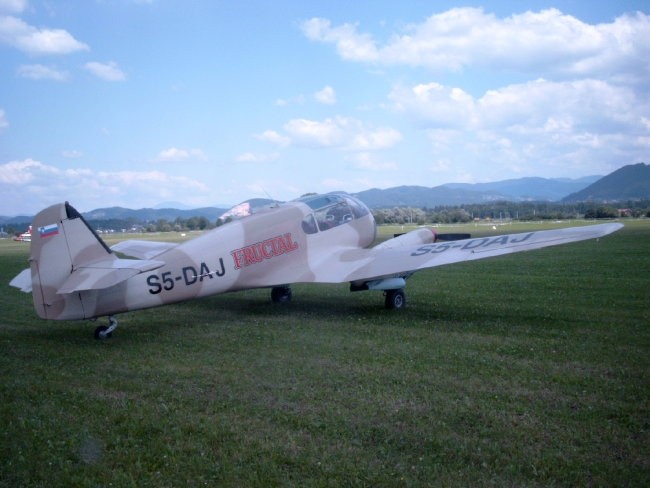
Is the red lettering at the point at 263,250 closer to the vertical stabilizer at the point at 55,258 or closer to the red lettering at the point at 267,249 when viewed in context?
the red lettering at the point at 267,249

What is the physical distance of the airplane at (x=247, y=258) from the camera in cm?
945

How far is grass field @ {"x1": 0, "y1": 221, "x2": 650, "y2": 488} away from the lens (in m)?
4.79

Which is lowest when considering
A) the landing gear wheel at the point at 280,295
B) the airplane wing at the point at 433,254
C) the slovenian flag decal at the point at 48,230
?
the landing gear wheel at the point at 280,295

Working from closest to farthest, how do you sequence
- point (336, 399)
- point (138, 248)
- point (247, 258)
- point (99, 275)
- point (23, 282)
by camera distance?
point (336, 399) < point (99, 275) < point (23, 282) < point (247, 258) < point (138, 248)

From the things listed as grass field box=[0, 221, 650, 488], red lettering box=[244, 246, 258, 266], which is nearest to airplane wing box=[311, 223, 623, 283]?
grass field box=[0, 221, 650, 488]

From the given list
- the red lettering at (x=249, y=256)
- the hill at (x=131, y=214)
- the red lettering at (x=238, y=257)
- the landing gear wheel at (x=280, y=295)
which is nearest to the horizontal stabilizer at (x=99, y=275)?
the red lettering at (x=238, y=257)

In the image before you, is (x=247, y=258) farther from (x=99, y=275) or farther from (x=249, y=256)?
(x=99, y=275)

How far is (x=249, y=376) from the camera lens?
754 centimetres

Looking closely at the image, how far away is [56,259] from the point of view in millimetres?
9477

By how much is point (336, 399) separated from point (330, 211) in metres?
8.31

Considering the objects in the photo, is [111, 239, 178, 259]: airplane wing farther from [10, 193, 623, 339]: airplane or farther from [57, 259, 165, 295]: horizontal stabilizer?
[57, 259, 165, 295]: horizontal stabilizer

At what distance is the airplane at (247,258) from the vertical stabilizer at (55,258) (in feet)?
0.05

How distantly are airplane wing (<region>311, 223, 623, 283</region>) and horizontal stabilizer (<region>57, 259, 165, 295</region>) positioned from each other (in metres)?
4.46

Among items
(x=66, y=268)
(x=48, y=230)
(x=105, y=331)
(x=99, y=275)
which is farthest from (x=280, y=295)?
(x=48, y=230)
